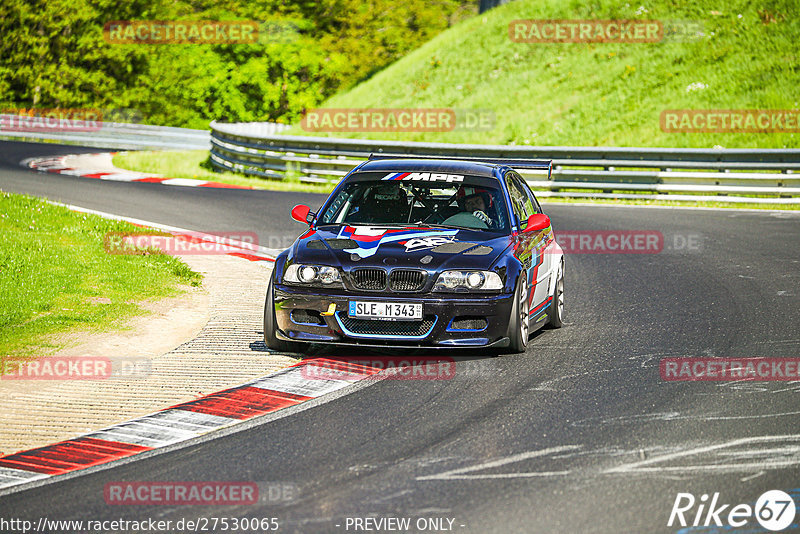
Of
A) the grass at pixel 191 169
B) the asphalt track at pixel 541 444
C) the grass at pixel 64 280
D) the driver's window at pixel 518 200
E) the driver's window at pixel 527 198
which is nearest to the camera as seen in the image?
the asphalt track at pixel 541 444

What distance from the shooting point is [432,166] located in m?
10.2

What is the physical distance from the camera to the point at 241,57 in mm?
58875

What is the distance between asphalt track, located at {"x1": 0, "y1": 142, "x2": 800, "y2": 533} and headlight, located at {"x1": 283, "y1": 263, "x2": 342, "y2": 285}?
1.14 m

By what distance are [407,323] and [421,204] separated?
165 cm

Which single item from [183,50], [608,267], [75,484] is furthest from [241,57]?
[75,484]

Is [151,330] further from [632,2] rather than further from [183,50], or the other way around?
[183,50]

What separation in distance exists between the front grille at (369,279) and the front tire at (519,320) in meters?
1.07

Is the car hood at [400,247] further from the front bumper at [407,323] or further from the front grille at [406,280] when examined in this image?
the front bumper at [407,323]

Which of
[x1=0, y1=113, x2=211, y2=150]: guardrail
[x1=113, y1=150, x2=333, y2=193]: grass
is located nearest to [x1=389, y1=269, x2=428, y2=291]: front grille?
[x1=113, y1=150, x2=333, y2=193]: grass

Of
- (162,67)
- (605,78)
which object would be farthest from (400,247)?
(162,67)

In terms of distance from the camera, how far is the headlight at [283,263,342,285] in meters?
8.66

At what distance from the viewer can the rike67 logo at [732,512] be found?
521 centimetres

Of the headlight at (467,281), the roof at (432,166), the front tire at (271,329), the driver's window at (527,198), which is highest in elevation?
the roof at (432,166)

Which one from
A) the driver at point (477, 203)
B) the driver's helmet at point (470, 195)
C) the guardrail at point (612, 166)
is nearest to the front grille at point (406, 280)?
the driver at point (477, 203)
